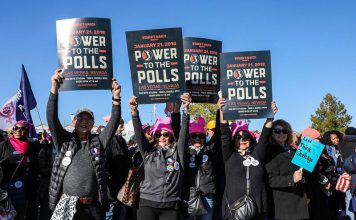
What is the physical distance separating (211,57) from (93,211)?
133 inches

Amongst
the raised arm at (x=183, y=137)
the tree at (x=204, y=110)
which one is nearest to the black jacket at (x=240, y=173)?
the raised arm at (x=183, y=137)

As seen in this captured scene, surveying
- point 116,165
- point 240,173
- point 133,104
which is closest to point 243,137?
point 240,173

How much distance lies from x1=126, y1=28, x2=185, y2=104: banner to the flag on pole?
16.7 ft

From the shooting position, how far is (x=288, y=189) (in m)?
5.98

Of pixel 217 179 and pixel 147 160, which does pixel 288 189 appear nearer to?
pixel 217 179

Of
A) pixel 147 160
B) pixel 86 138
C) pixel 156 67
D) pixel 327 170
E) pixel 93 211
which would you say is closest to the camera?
pixel 93 211

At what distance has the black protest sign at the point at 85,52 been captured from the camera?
586 cm

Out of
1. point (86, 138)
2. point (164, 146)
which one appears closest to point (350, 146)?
point (164, 146)

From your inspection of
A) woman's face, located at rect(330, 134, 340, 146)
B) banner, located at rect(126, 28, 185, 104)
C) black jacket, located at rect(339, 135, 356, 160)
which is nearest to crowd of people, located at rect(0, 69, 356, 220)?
banner, located at rect(126, 28, 185, 104)

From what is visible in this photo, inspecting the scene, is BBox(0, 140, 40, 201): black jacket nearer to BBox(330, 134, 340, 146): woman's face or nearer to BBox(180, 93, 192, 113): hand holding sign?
BBox(180, 93, 192, 113): hand holding sign

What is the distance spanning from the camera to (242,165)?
581 cm

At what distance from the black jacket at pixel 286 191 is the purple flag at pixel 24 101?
6.55m

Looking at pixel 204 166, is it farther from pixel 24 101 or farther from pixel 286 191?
pixel 24 101

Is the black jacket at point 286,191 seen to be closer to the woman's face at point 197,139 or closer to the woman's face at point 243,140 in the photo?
the woman's face at point 243,140
